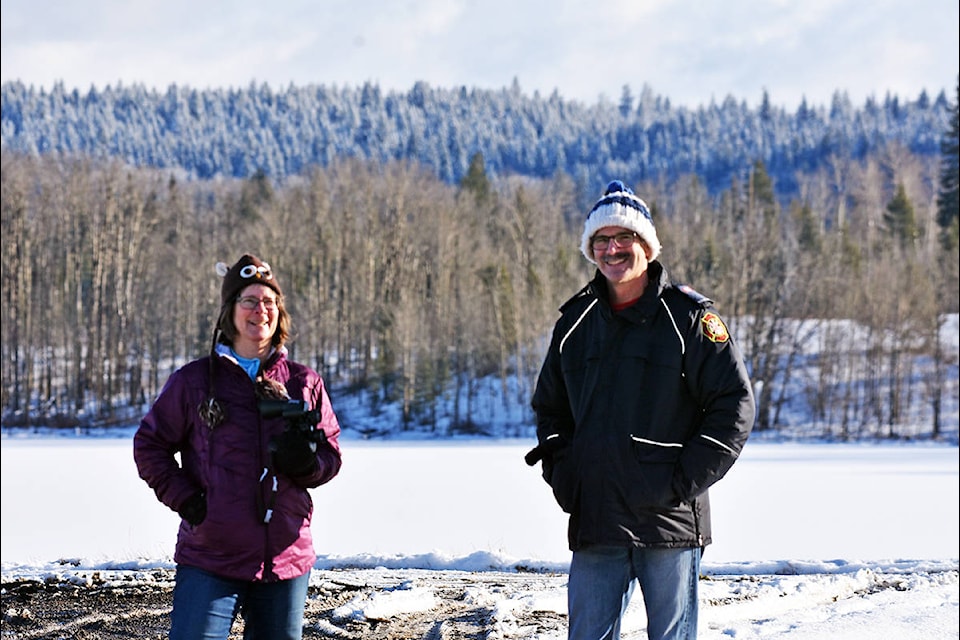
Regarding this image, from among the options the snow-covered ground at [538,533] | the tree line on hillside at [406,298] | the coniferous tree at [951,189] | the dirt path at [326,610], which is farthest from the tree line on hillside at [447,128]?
the dirt path at [326,610]

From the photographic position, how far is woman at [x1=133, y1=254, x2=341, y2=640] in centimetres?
328

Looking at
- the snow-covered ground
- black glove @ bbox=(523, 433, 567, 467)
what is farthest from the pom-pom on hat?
the snow-covered ground

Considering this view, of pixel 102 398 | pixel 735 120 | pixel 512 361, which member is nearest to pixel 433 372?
pixel 512 361

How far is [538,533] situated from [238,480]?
7.92 m

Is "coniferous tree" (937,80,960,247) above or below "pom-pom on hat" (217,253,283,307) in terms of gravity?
above

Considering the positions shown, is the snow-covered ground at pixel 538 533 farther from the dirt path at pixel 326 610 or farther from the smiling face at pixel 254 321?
the smiling face at pixel 254 321

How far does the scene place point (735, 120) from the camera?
166 metres

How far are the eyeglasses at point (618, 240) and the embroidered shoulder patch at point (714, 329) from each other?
35cm

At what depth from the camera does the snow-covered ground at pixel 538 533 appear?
5.71 m

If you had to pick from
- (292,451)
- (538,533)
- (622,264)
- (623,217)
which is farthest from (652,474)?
(538,533)

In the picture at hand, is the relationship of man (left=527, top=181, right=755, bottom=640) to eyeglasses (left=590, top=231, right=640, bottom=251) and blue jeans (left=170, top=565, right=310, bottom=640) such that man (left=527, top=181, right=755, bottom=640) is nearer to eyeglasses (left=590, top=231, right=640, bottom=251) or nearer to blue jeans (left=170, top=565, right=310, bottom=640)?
eyeglasses (left=590, top=231, right=640, bottom=251)

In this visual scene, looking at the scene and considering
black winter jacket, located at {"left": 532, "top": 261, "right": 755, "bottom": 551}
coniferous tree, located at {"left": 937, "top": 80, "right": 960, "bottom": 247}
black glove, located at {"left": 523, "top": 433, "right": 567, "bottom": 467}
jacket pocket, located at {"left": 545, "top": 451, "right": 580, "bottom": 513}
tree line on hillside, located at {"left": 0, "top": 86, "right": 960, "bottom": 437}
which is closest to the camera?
black winter jacket, located at {"left": 532, "top": 261, "right": 755, "bottom": 551}

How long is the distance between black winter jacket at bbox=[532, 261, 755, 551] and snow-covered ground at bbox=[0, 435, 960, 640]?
1.97 m

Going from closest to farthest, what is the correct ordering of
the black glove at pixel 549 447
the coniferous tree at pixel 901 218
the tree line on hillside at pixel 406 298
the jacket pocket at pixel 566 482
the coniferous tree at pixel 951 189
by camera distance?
1. the jacket pocket at pixel 566 482
2. the black glove at pixel 549 447
3. the tree line on hillside at pixel 406 298
4. the coniferous tree at pixel 951 189
5. the coniferous tree at pixel 901 218
